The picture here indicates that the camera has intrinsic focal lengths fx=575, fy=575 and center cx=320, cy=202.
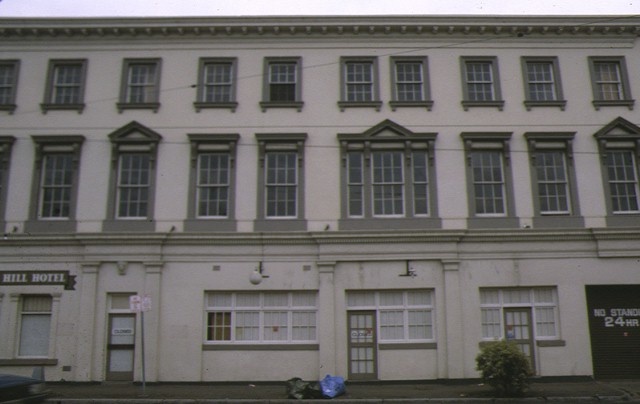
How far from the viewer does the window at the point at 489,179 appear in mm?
18422

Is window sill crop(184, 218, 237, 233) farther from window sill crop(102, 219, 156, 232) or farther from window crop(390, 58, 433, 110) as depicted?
window crop(390, 58, 433, 110)

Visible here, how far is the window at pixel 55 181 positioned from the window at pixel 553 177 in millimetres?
14847

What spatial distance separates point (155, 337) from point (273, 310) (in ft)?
12.1

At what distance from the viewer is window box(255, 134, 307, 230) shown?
18.4 m

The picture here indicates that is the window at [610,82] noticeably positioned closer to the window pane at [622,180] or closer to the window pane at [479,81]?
the window pane at [622,180]

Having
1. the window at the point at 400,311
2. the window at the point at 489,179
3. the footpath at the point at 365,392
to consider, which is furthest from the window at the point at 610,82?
the footpath at the point at 365,392

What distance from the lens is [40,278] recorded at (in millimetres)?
18109

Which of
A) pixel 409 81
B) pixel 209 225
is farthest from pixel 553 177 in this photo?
pixel 209 225

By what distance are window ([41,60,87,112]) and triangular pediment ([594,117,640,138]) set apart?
17.2 m

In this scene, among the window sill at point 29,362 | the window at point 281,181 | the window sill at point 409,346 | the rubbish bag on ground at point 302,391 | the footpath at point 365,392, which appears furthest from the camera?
the window at point 281,181

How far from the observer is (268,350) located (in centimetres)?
1781

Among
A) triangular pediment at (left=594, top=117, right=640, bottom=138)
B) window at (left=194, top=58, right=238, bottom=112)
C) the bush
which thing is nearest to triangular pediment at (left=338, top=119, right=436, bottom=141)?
window at (left=194, top=58, right=238, bottom=112)

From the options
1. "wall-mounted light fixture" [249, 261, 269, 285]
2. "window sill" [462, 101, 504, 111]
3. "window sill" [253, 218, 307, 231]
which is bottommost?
"wall-mounted light fixture" [249, 261, 269, 285]

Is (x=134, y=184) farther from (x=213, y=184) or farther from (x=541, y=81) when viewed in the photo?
(x=541, y=81)
